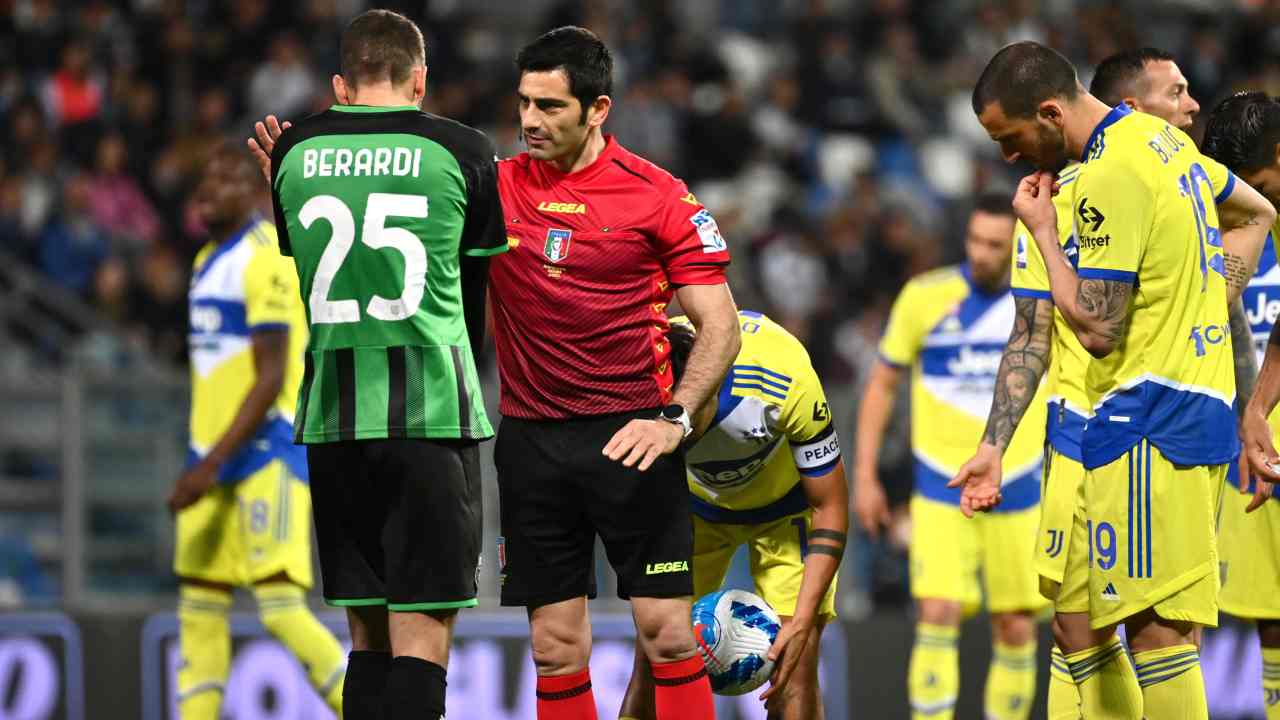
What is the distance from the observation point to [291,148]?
525cm

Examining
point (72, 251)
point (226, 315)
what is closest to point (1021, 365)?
point (226, 315)

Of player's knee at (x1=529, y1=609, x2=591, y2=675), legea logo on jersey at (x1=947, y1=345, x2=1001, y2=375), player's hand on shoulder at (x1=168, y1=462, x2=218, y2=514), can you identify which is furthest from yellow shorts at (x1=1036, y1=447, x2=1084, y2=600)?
player's hand on shoulder at (x1=168, y1=462, x2=218, y2=514)

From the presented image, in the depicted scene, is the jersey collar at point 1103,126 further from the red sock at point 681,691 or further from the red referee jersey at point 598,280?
the red sock at point 681,691

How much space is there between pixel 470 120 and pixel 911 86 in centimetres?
443

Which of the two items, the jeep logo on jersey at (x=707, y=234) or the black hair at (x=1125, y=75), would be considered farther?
the black hair at (x=1125, y=75)

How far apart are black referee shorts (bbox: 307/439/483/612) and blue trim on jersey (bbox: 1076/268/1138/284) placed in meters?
1.87

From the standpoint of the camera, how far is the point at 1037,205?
5301 millimetres

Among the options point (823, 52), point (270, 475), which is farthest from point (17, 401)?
point (823, 52)

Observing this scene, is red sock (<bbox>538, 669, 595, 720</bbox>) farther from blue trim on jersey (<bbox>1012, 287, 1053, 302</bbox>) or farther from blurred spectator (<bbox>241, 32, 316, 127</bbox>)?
blurred spectator (<bbox>241, 32, 316, 127</bbox>)

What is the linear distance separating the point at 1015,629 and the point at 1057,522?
8.95 feet

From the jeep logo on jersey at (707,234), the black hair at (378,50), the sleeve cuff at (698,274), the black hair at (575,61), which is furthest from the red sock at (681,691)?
the black hair at (378,50)

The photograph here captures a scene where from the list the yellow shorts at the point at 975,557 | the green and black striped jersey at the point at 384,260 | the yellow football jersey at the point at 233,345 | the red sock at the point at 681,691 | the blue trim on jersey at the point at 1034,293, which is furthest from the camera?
the yellow shorts at the point at 975,557

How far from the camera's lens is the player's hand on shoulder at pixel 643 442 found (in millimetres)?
5285

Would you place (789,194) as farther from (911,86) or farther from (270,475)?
(270,475)
